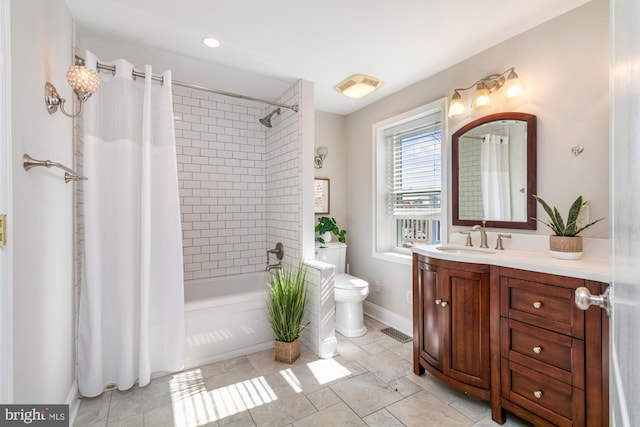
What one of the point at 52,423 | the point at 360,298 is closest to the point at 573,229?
the point at 360,298

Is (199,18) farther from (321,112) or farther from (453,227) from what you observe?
(453,227)

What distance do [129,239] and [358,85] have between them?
2.29m

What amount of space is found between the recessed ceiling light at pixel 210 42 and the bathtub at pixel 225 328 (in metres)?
1.96

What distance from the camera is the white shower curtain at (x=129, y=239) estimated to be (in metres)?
1.83

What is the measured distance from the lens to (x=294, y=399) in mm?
1831

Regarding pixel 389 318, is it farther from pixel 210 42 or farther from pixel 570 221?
pixel 210 42

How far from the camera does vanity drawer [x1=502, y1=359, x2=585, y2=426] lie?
132 centimetres

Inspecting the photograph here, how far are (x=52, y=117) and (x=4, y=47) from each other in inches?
30.6

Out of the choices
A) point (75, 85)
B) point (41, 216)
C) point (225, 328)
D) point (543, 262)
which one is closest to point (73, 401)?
point (225, 328)

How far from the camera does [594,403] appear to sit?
4.14ft

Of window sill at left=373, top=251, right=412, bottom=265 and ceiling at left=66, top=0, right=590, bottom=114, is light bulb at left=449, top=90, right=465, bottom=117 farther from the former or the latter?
window sill at left=373, top=251, right=412, bottom=265

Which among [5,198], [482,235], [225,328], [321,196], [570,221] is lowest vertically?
[225,328]

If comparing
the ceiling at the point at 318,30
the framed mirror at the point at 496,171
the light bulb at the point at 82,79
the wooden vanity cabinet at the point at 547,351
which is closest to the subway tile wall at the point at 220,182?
the ceiling at the point at 318,30

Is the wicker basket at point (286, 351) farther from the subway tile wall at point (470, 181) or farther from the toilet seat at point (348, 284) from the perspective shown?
the subway tile wall at point (470, 181)
